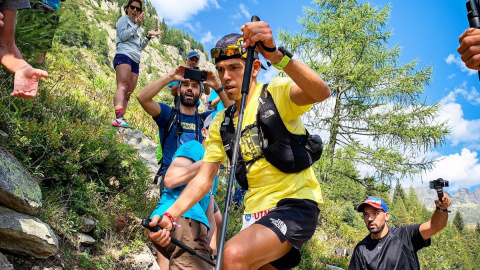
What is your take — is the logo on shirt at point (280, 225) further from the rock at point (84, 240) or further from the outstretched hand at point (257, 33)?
the rock at point (84, 240)

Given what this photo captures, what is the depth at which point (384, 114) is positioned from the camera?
633 inches

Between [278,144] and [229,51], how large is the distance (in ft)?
2.94

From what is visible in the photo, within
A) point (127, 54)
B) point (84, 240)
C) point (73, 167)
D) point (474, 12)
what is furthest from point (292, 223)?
point (127, 54)

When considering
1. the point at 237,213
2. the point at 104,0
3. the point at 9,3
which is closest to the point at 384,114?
the point at 237,213

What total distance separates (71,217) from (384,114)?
47.8 ft

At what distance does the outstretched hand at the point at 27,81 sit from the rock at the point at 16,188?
1.79 m

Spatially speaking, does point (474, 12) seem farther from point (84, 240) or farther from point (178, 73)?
point (84, 240)

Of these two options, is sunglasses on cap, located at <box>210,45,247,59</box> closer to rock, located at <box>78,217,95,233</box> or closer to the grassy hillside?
the grassy hillside

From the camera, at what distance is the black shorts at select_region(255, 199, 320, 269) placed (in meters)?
2.29

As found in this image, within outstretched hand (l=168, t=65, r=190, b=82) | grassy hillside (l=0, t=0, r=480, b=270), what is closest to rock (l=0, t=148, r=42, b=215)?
grassy hillside (l=0, t=0, r=480, b=270)

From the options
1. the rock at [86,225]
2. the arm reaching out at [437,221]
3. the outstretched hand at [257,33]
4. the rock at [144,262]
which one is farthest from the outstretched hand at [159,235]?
the arm reaching out at [437,221]

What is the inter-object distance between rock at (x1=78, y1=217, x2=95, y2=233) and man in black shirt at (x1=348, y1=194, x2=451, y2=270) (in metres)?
3.58

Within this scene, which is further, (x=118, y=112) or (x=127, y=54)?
(x=127, y=54)

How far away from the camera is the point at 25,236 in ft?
11.6
